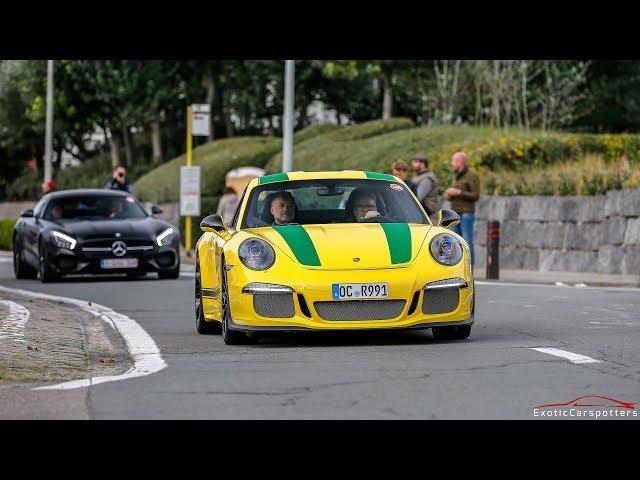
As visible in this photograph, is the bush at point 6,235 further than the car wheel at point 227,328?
Yes

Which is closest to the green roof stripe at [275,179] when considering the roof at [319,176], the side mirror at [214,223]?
the roof at [319,176]

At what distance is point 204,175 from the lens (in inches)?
1844

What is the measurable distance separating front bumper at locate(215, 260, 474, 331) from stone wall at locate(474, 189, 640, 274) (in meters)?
13.6

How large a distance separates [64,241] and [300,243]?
11709mm

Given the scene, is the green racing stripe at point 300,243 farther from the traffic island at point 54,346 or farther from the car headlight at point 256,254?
the traffic island at point 54,346

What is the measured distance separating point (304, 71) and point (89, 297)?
37.5 meters

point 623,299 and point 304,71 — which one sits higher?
point 304,71

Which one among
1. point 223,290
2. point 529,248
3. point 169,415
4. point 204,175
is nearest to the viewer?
point 169,415

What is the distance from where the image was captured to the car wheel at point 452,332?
12.9 meters

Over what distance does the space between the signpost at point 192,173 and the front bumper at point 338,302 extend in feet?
76.0

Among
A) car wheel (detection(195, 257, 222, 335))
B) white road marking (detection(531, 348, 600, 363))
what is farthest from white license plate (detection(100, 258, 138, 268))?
white road marking (detection(531, 348, 600, 363))

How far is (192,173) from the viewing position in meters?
36.1

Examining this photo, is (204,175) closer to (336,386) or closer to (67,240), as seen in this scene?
(67,240)
